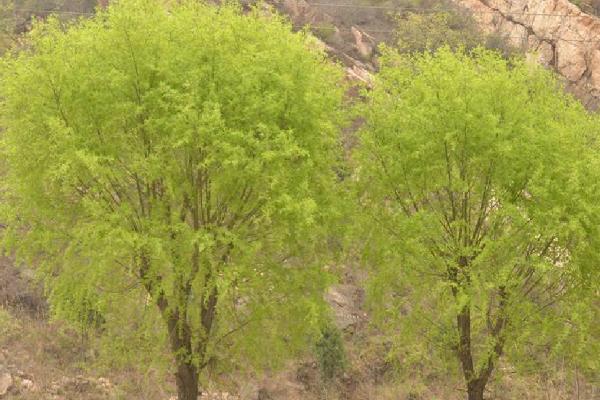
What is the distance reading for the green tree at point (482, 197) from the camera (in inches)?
433

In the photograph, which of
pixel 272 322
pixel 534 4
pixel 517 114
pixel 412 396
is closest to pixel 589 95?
pixel 534 4

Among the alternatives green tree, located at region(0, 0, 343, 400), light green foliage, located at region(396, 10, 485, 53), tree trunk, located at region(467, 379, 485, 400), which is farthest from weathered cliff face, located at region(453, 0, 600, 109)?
green tree, located at region(0, 0, 343, 400)

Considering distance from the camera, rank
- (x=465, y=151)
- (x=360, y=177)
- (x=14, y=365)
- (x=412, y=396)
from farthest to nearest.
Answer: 1. (x=412, y=396)
2. (x=14, y=365)
3. (x=360, y=177)
4. (x=465, y=151)

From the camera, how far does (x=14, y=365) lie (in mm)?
15539

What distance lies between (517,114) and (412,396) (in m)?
9.56

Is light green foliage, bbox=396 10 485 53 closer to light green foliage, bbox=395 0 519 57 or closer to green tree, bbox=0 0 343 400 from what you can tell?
light green foliage, bbox=395 0 519 57

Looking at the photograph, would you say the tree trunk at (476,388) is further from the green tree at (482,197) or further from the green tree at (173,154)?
the green tree at (173,154)

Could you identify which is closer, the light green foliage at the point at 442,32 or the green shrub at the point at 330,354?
the green shrub at the point at 330,354

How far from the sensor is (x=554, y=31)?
41438 millimetres

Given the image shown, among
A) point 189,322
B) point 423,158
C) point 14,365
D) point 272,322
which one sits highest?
point 423,158

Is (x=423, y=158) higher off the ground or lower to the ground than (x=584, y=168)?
lower

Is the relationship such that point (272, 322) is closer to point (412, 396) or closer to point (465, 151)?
point (465, 151)

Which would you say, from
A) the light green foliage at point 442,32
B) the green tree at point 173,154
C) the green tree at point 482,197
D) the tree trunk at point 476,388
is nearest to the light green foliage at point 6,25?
the light green foliage at point 442,32

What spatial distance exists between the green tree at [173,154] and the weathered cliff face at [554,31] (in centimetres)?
3248
